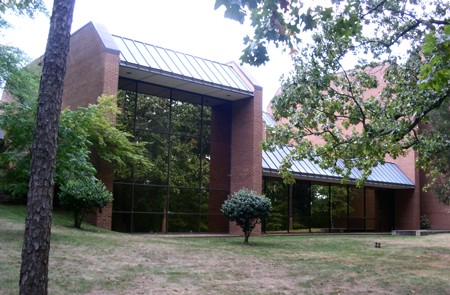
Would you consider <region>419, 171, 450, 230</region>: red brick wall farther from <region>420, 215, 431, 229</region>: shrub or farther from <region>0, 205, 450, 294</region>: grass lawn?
<region>0, 205, 450, 294</region>: grass lawn

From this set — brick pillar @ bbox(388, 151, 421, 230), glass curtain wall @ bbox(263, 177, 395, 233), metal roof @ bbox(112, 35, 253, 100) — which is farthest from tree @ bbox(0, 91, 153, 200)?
brick pillar @ bbox(388, 151, 421, 230)

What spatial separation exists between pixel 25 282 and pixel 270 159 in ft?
61.6

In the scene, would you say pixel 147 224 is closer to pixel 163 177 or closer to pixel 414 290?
pixel 163 177

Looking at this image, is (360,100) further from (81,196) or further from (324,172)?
(324,172)

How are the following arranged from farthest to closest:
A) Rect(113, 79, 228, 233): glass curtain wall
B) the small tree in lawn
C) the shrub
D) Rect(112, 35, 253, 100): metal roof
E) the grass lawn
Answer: the shrub, Rect(113, 79, 228, 233): glass curtain wall, Rect(112, 35, 253, 100): metal roof, the small tree in lawn, the grass lawn

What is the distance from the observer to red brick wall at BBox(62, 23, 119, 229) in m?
17.3

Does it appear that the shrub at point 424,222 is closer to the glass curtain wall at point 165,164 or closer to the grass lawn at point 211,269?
the glass curtain wall at point 165,164

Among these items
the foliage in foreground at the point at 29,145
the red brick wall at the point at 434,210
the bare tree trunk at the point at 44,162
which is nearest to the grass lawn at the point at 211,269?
the foliage in foreground at the point at 29,145

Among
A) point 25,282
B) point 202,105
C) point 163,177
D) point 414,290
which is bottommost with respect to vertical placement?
point 414,290

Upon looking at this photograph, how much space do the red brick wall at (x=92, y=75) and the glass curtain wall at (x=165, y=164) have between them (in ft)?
5.03

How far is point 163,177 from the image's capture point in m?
20.8

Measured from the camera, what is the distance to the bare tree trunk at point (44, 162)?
4324 mm

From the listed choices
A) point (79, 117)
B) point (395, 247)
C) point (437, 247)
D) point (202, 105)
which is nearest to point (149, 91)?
point (202, 105)

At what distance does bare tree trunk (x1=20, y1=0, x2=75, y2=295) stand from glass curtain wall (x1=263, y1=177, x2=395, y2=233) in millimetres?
20177
